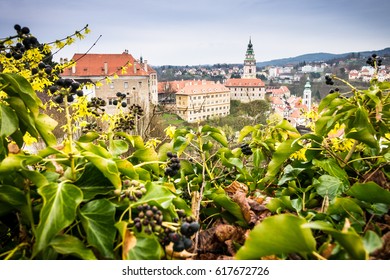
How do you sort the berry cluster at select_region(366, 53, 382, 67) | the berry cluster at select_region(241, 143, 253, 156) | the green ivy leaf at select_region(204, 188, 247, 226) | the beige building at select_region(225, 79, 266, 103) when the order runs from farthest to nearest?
1. the beige building at select_region(225, 79, 266, 103)
2. the berry cluster at select_region(366, 53, 382, 67)
3. the berry cluster at select_region(241, 143, 253, 156)
4. the green ivy leaf at select_region(204, 188, 247, 226)

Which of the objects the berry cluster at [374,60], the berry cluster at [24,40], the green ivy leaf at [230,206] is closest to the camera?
the green ivy leaf at [230,206]

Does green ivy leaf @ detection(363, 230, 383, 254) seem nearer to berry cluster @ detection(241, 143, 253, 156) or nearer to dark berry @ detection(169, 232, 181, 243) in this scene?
dark berry @ detection(169, 232, 181, 243)

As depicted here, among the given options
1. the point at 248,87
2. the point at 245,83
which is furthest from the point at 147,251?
the point at 245,83

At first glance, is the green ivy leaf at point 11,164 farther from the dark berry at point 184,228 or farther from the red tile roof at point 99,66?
the red tile roof at point 99,66

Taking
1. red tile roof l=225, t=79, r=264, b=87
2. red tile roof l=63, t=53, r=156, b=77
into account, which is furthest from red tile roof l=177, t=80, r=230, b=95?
red tile roof l=63, t=53, r=156, b=77

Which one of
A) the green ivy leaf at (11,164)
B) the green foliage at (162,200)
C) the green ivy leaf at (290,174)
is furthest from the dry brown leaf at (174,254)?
the green ivy leaf at (290,174)

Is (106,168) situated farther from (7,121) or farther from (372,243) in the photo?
(372,243)

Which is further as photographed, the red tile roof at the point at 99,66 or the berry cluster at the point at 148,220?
the red tile roof at the point at 99,66
